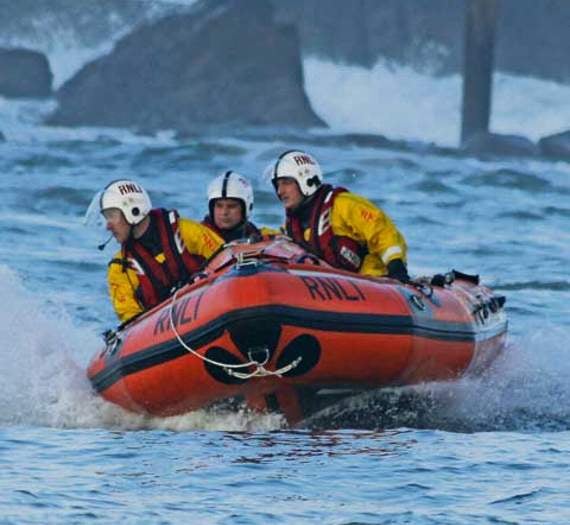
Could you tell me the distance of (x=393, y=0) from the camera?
41531mm

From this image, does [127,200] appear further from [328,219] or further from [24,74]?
[24,74]

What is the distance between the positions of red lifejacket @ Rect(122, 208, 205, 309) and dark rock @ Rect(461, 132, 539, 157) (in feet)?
66.4

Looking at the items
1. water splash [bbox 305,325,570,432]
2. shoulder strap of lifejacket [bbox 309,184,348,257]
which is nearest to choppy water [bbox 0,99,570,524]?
water splash [bbox 305,325,570,432]

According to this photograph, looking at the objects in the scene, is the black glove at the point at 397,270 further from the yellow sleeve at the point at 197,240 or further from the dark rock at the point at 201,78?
the dark rock at the point at 201,78

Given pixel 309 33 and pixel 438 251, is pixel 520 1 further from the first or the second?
pixel 438 251

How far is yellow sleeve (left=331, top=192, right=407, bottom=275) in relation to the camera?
1143 centimetres

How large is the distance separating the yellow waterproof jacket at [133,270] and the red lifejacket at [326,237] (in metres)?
0.45

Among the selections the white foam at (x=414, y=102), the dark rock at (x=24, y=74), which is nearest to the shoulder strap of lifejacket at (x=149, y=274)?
the white foam at (x=414, y=102)

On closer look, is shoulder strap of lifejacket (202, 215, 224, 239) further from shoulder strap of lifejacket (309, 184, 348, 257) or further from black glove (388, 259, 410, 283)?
black glove (388, 259, 410, 283)

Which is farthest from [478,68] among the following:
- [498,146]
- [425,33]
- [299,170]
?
[299,170]

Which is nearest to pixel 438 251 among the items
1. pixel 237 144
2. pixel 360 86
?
pixel 237 144

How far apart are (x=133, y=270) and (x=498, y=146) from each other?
2091 cm

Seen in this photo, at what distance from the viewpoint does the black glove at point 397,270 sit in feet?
37.0

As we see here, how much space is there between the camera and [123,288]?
11258 mm
